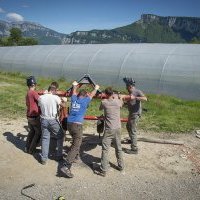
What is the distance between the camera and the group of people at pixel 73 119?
9156 millimetres

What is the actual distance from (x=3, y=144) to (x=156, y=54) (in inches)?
591

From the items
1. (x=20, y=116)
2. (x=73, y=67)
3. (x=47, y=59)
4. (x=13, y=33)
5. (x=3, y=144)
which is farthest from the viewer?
(x=13, y=33)

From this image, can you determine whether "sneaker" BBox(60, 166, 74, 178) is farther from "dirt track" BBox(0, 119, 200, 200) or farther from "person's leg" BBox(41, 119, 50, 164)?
"person's leg" BBox(41, 119, 50, 164)

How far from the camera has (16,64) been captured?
1359 inches

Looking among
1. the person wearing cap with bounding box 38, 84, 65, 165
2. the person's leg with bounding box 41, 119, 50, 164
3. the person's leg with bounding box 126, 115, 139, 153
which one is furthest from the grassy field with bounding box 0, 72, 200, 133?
the person's leg with bounding box 41, 119, 50, 164

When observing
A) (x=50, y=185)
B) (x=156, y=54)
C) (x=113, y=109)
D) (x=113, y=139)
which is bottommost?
(x=50, y=185)

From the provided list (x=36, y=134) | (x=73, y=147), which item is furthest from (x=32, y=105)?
(x=73, y=147)

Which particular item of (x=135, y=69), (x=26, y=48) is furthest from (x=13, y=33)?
(x=135, y=69)

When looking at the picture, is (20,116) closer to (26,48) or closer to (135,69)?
(135,69)

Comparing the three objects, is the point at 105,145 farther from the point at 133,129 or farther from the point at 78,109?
the point at 133,129

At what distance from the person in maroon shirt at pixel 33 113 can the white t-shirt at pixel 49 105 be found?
26.2 inches

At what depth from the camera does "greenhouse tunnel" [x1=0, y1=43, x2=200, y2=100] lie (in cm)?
2133

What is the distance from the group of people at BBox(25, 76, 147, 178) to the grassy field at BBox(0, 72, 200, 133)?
13.6 feet

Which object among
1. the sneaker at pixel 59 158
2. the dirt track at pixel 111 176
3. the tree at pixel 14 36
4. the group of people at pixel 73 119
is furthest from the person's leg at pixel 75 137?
the tree at pixel 14 36
